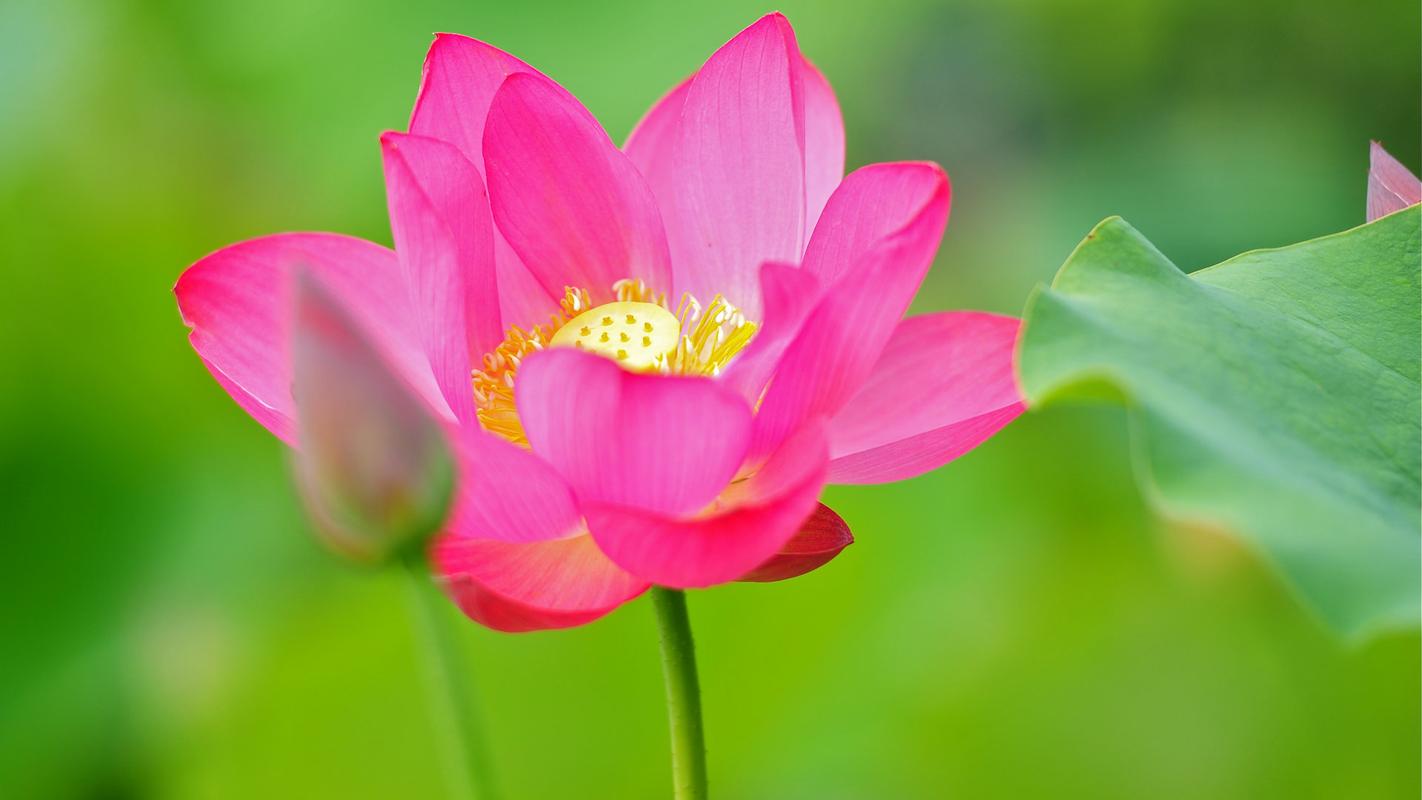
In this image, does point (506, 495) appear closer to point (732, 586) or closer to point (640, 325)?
point (640, 325)

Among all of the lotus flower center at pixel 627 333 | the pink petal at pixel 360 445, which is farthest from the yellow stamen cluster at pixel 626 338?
the pink petal at pixel 360 445

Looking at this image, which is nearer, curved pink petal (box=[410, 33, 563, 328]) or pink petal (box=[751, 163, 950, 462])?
pink petal (box=[751, 163, 950, 462])

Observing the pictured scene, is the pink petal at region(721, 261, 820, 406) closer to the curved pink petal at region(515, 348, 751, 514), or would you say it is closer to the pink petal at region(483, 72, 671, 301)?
the curved pink petal at region(515, 348, 751, 514)

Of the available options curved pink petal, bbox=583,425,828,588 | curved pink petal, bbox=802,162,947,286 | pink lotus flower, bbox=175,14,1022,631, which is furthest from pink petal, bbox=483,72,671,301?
curved pink petal, bbox=583,425,828,588

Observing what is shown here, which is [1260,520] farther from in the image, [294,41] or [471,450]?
[294,41]

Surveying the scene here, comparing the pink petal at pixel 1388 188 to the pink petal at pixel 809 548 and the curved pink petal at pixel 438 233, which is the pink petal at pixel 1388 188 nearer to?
the pink petal at pixel 809 548

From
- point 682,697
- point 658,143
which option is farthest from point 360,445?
point 658,143
